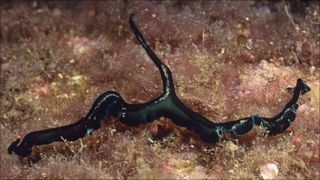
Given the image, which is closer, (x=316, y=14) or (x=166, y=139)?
(x=166, y=139)

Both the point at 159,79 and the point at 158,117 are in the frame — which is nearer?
the point at 158,117

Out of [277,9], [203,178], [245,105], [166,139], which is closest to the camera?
[203,178]

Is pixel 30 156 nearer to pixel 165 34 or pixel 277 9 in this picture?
pixel 165 34

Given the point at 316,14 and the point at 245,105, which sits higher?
the point at 316,14

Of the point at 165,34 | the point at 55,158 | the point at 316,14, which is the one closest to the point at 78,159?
the point at 55,158
